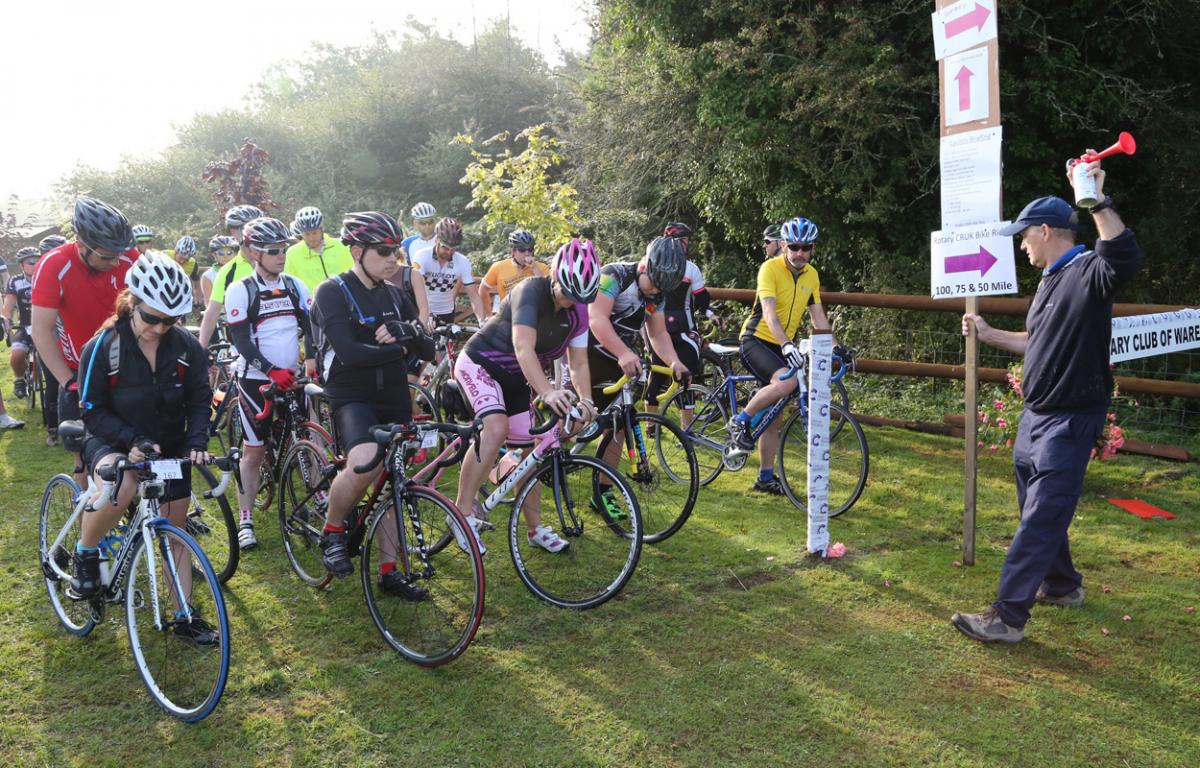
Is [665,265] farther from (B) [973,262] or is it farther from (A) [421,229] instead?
(A) [421,229]

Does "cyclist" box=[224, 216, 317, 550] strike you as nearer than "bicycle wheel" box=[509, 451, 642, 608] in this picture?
No

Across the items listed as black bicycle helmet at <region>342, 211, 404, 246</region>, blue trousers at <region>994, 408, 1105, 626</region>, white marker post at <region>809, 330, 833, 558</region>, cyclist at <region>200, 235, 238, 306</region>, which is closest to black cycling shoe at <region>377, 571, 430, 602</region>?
black bicycle helmet at <region>342, 211, 404, 246</region>

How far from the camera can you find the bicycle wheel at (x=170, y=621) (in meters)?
3.71

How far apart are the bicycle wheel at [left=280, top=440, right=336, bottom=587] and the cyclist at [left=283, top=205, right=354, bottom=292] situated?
2.65 m

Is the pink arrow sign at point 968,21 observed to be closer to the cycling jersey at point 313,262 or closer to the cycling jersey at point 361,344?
the cycling jersey at point 361,344

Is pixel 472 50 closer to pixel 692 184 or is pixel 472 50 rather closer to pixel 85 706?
pixel 692 184

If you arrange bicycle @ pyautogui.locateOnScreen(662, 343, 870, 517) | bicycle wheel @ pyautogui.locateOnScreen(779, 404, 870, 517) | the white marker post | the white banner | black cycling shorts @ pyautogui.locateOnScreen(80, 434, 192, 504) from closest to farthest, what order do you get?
black cycling shorts @ pyautogui.locateOnScreen(80, 434, 192, 504) → the white banner → the white marker post → bicycle wheel @ pyautogui.locateOnScreen(779, 404, 870, 517) → bicycle @ pyautogui.locateOnScreen(662, 343, 870, 517)

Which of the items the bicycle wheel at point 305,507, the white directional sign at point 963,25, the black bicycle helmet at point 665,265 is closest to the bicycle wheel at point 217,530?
the bicycle wheel at point 305,507

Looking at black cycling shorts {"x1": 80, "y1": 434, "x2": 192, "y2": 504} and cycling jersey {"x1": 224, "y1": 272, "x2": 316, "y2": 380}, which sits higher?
cycling jersey {"x1": 224, "y1": 272, "x2": 316, "y2": 380}

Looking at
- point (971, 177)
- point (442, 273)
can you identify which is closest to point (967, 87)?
point (971, 177)

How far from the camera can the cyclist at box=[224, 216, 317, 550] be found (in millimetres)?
5680

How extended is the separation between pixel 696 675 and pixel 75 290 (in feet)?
13.2

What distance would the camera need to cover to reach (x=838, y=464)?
6840 mm

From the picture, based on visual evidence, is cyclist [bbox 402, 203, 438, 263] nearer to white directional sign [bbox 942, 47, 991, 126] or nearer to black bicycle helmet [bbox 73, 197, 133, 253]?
black bicycle helmet [bbox 73, 197, 133, 253]
